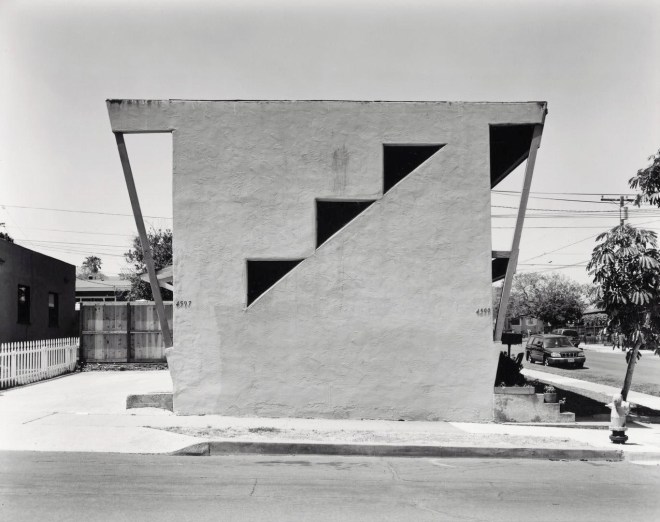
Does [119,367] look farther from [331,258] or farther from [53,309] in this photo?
[331,258]

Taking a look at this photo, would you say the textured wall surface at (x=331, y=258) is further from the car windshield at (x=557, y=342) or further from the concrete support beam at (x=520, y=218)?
the car windshield at (x=557, y=342)

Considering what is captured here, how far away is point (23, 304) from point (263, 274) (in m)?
11.3

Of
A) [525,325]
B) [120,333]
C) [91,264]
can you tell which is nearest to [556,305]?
[525,325]

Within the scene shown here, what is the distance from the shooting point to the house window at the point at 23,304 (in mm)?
18984

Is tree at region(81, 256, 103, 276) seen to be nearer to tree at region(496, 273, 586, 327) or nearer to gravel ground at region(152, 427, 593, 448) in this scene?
tree at region(496, 273, 586, 327)

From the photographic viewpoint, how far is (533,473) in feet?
26.0

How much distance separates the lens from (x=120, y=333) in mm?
21000

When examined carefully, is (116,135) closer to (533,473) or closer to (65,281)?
(533,473)

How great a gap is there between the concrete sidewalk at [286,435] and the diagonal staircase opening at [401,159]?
175 inches

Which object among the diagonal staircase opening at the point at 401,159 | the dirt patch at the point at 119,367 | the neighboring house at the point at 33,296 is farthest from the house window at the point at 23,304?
the diagonal staircase opening at the point at 401,159

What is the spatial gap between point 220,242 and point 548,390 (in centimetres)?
683

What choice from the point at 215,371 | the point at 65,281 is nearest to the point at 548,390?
the point at 215,371

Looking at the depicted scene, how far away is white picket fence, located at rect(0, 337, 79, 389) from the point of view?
15.0 metres

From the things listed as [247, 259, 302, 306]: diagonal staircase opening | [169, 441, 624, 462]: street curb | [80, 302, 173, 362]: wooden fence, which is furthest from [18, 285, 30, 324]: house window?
[169, 441, 624, 462]: street curb
